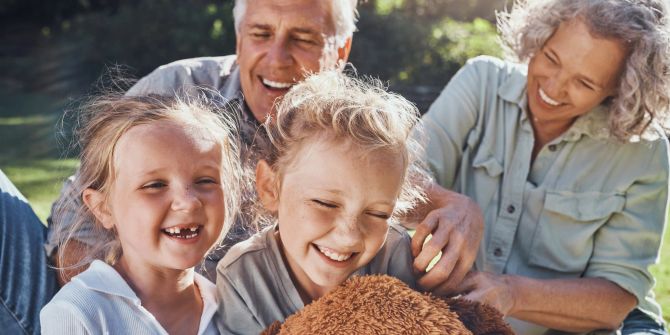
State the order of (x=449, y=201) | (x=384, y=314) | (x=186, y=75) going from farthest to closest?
(x=186, y=75) < (x=449, y=201) < (x=384, y=314)

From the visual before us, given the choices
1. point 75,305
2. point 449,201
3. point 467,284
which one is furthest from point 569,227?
point 75,305

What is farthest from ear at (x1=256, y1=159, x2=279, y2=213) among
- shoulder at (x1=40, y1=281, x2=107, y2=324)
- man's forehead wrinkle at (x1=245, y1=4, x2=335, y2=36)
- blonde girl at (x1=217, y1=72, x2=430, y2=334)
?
man's forehead wrinkle at (x1=245, y1=4, x2=335, y2=36)

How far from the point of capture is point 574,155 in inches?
114

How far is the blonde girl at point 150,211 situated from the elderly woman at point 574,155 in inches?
43.3

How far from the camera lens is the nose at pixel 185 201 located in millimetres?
1969

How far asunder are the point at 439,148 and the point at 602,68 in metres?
0.64

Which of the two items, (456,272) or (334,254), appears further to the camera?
(456,272)

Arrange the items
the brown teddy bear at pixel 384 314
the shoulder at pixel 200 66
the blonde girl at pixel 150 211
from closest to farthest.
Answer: the brown teddy bear at pixel 384 314 < the blonde girl at pixel 150 211 < the shoulder at pixel 200 66

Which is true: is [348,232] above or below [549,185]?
above

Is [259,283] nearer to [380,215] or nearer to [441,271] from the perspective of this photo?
[380,215]

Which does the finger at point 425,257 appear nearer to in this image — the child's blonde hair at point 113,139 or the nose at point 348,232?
the nose at point 348,232

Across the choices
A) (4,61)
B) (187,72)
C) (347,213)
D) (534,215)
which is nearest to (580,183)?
(534,215)

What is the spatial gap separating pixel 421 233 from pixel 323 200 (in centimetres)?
39

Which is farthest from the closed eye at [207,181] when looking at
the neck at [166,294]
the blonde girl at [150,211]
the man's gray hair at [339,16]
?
the man's gray hair at [339,16]
